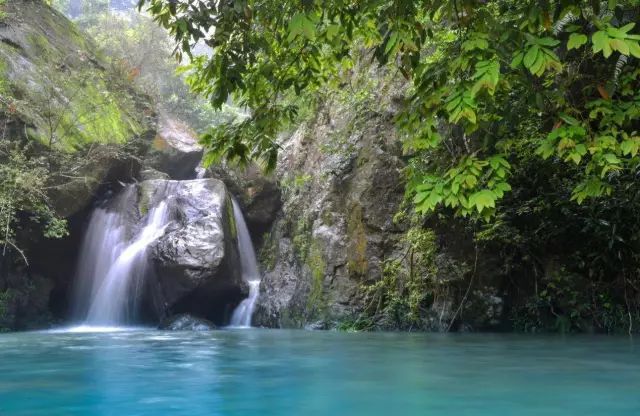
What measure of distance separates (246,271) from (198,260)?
9.37ft

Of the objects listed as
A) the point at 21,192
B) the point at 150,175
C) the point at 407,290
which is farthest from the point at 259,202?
the point at 407,290

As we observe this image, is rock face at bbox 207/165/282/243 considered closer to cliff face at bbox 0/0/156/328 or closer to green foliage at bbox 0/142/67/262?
cliff face at bbox 0/0/156/328

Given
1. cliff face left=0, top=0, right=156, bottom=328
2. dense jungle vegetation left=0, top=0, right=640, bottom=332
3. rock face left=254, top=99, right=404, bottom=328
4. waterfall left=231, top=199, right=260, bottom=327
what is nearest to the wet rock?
cliff face left=0, top=0, right=156, bottom=328

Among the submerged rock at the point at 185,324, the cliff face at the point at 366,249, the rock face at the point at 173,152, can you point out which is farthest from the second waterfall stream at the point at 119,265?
the rock face at the point at 173,152

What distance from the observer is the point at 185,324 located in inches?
496

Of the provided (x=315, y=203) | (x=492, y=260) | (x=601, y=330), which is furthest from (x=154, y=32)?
(x=601, y=330)

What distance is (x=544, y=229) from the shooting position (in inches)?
361

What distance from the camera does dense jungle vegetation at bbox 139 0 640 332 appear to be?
3.44 metres

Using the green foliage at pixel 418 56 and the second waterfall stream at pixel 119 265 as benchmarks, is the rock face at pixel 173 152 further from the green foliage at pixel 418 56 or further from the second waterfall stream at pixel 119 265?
the green foliage at pixel 418 56

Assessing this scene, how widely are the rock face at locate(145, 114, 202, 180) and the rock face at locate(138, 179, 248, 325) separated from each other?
17.1 ft

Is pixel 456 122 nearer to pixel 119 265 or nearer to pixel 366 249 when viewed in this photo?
pixel 366 249

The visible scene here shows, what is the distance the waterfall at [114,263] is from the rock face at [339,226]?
298 cm

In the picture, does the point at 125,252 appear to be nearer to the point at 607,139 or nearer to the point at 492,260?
the point at 492,260

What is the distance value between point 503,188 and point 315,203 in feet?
31.4
